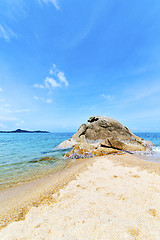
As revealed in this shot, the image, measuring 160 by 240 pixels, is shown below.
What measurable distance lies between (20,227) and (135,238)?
2463 millimetres

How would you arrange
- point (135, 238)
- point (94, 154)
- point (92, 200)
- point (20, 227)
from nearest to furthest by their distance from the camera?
point (135, 238), point (20, 227), point (92, 200), point (94, 154)

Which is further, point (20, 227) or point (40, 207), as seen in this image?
point (40, 207)

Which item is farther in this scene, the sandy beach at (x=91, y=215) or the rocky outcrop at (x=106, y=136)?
the rocky outcrop at (x=106, y=136)

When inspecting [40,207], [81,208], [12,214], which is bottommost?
[12,214]

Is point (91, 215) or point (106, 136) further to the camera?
point (106, 136)

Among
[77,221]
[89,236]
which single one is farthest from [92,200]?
[89,236]

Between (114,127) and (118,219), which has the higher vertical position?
(114,127)

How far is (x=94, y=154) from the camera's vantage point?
11.5 m

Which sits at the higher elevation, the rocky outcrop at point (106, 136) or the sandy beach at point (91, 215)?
the rocky outcrop at point (106, 136)

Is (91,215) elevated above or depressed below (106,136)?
below

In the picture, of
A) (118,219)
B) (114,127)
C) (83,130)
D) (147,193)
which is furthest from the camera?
(83,130)

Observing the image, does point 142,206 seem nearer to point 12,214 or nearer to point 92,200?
point 92,200

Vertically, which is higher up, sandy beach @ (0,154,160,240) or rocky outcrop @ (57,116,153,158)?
rocky outcrop @ (57,116,153,158)

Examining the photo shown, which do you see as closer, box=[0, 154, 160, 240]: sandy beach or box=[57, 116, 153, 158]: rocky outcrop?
box=[0, 154, 160, 240]: sandy beach
